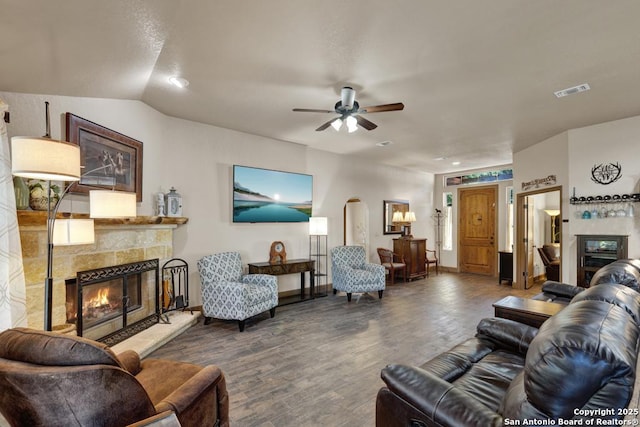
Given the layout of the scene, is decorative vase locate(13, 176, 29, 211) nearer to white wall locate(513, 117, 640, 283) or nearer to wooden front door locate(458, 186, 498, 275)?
white wall locate(513, 117, 640, 283)

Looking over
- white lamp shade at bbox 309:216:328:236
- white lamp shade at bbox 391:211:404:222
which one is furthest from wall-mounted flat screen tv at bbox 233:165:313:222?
white lamp shade at bbox 391:211:404:222

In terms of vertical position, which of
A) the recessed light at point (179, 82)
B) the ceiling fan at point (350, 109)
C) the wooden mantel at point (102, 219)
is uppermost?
the recessed light at point (179, 82)

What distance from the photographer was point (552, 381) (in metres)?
0.97

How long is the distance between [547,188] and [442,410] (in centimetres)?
542

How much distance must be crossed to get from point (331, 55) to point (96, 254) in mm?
3038

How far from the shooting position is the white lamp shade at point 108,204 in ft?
7.16

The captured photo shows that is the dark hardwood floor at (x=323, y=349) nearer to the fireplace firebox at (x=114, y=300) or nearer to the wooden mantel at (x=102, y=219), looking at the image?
the fireplace firebox at (x=114, y=300)

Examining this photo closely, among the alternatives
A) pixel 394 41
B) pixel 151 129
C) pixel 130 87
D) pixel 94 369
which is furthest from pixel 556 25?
pixel 151 129

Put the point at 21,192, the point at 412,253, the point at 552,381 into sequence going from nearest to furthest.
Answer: the point at 552,381
the point at 21,192
the point at 412,253

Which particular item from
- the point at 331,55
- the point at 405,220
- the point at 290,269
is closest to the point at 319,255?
the point at 290,269

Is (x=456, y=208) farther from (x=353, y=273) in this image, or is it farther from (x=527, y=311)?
(x=527, y=311)

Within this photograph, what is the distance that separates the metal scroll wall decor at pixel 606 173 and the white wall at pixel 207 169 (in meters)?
3.88

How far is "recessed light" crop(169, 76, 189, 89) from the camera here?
302 cm

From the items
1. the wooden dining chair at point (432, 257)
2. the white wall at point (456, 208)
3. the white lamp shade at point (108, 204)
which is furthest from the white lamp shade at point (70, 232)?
the white wall at point (456, 208)
